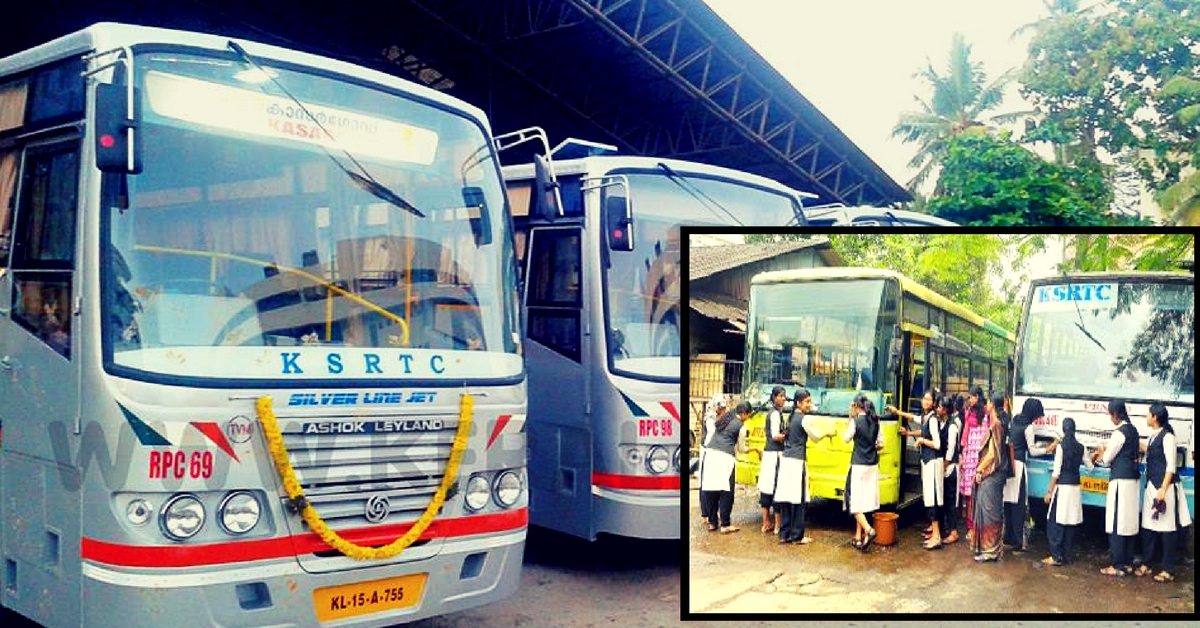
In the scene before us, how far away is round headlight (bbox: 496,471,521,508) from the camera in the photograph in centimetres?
518

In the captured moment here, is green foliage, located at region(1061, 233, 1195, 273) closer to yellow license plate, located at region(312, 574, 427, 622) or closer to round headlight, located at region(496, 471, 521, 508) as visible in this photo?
round headlight, located at region(496, 471, 521, 508)

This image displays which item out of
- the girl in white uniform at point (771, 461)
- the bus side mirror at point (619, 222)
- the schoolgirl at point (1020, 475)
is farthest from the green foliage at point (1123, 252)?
the bus side mirror at point (619, 222)

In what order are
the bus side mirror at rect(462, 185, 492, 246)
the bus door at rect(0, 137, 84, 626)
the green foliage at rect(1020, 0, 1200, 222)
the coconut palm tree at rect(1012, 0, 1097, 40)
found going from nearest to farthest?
the bus door at rect(0, 137, 84, 626) → the bus side mirror at rect(462, 185, 492, 246) → the green foliage at rect(1020, 0, 1200, 222) → the coconut palm tree at rect(1012, 0, 1097, 40)

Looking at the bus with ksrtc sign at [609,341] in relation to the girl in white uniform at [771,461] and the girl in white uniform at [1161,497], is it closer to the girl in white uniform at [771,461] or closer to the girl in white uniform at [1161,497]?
the girl in white uniform at [771,461]

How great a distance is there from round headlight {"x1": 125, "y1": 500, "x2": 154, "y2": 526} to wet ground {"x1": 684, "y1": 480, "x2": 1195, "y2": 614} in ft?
9.28

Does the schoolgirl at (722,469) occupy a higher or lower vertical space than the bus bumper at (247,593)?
higher

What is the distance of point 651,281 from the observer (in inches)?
257

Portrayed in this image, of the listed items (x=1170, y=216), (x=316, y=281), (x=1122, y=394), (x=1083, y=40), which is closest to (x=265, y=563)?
(x=316, y=281)

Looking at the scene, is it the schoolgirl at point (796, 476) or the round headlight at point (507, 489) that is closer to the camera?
the round headlight at point (507, 489)

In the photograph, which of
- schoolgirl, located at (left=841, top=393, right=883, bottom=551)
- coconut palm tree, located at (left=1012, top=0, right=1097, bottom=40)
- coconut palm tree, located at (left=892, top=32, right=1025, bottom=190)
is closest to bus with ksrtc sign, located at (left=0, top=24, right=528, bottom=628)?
schoolgirl, located at (left=841, top=393, right=883, bottom=551)

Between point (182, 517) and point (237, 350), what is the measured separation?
2.21 ft

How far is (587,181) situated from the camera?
6.56 metres

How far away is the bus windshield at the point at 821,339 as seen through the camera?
580 centimetres

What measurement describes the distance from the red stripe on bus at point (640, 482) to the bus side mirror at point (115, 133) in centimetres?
327
